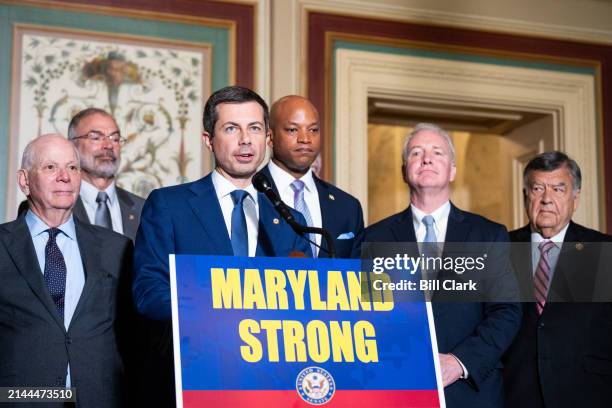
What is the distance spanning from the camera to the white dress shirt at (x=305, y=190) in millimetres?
3105

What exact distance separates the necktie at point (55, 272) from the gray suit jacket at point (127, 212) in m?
0.65

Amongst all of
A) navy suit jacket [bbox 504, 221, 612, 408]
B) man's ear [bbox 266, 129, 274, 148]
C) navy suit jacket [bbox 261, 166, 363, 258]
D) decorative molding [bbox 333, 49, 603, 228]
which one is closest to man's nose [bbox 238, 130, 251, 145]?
man's ear [bbox 266, 129, 274, 148]

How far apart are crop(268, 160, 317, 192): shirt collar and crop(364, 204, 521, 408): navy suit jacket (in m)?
0.25

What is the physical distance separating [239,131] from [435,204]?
881 millimetres

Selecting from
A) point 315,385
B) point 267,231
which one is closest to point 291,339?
point 315,385

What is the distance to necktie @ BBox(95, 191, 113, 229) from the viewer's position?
3744 millimetres

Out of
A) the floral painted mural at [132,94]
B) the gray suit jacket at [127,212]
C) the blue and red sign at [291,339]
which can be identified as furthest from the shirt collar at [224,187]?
the floral painted mural at [132,94]

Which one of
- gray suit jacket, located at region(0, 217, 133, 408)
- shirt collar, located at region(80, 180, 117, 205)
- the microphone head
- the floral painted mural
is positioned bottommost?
gray suit jacket, located at region(0, 217, 133, 408)

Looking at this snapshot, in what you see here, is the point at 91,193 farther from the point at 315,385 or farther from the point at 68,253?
the point at 315,385

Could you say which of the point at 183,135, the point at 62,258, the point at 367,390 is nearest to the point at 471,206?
the point at 183,135

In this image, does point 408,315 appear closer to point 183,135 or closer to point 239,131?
point 239,131

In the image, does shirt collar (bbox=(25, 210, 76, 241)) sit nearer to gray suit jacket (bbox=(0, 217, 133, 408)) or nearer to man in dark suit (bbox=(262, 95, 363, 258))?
gray suit jacket (bbox=(0, 217, 133, 408))

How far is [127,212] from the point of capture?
3.86m

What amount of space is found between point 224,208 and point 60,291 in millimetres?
607
